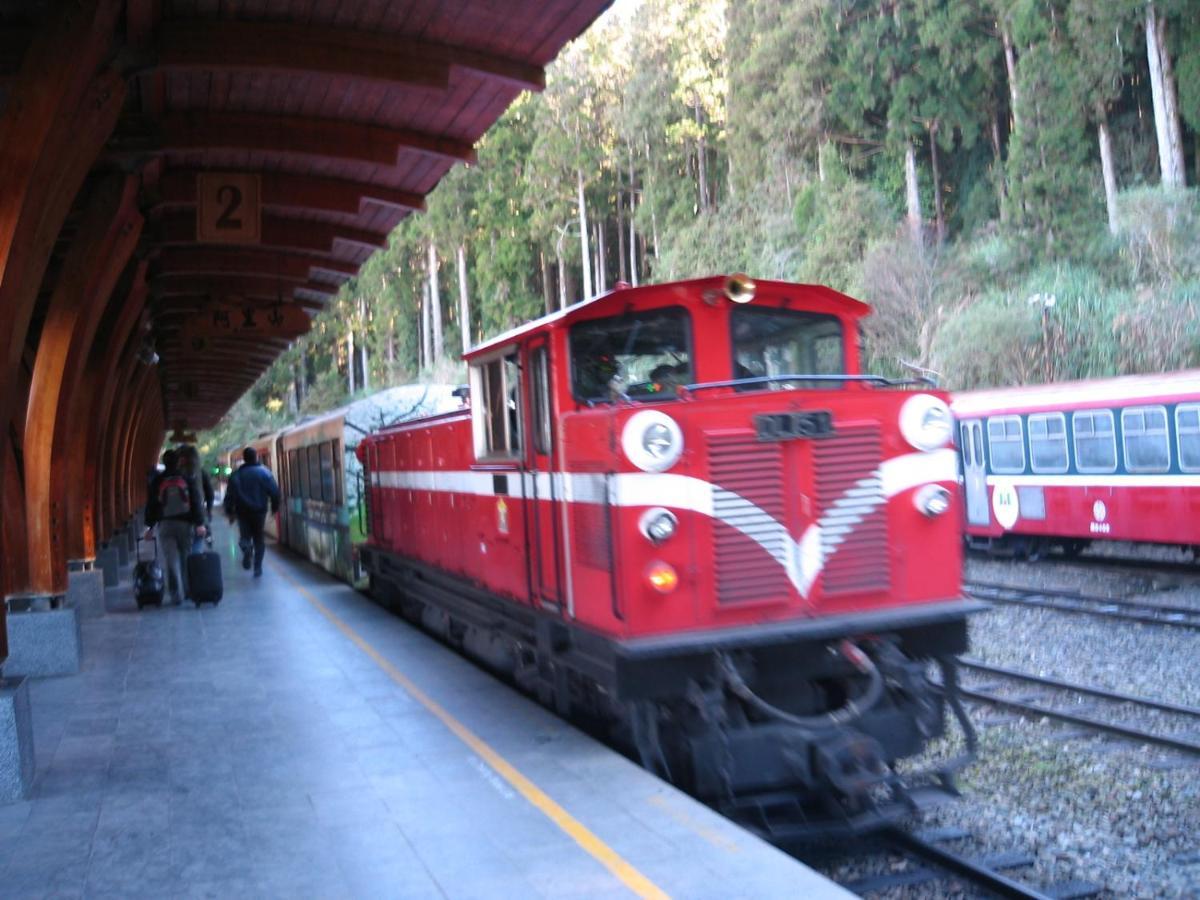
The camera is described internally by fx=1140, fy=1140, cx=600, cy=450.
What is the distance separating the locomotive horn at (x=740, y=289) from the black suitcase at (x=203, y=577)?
9309 mm

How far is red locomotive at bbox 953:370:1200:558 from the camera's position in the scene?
14586 mm

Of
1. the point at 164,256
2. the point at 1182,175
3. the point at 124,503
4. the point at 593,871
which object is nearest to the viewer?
the point at 593,871

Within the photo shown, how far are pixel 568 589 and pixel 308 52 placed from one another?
→ 3.99m

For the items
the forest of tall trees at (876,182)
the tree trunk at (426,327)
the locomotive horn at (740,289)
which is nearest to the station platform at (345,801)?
the locomotive horn at (740,289)

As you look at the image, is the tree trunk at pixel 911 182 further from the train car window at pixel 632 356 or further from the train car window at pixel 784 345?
the train car window at pixel 632 356

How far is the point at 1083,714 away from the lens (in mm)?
8875

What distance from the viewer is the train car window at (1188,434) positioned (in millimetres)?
14197

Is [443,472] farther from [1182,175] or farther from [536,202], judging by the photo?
[536,202]

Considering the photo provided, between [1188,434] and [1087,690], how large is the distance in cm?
641

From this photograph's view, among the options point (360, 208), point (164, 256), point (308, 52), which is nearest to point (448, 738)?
point (308, 52)

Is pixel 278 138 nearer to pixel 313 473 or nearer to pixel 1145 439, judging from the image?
pixel 313 473

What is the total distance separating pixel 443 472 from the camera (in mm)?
9945

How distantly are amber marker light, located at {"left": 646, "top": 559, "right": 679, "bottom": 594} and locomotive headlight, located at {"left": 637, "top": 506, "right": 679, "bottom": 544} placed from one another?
124 mm

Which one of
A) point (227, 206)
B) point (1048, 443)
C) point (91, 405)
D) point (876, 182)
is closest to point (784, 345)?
point (227, 206)
